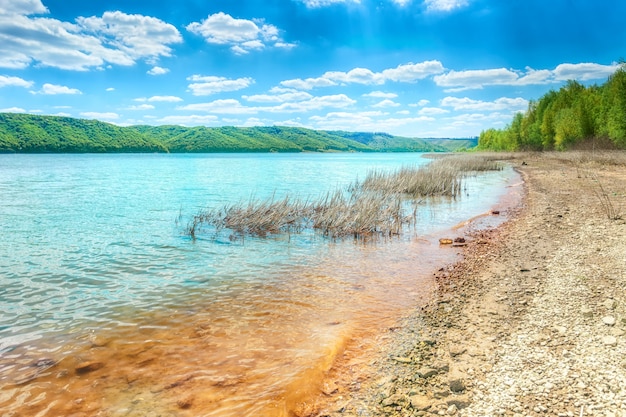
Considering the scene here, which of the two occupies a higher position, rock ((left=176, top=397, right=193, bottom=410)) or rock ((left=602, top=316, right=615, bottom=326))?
rock ((left=602, top=316, right=615, bottom=326))

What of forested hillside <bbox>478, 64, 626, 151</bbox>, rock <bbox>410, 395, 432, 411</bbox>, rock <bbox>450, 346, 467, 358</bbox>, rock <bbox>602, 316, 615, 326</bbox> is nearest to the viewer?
rock <bbox>410, 395, 432, 411</bbox>

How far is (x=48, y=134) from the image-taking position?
Result: 166m

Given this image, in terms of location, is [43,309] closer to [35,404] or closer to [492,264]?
[35,404]

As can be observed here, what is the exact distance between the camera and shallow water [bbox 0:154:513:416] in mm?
4957

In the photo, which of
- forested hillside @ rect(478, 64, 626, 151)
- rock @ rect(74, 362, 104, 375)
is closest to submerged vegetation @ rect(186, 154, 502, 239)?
rock @ rect(74, 362, 104, 375)

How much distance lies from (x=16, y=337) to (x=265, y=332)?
4.35 meters


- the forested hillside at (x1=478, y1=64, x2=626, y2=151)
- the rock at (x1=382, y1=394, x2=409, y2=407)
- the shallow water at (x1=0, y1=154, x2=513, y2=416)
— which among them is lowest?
the shallow water at (x1=0, y1=154, x2=513, y2=416)

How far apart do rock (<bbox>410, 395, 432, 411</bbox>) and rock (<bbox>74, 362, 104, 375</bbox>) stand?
14.7 feet

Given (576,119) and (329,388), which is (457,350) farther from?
(576,119)

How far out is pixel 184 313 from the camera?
7672 mm

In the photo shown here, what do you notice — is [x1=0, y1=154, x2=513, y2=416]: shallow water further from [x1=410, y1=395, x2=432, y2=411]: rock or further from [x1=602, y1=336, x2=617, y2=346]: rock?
[x1=602, y1=336, x2=617, y2=346]: rock

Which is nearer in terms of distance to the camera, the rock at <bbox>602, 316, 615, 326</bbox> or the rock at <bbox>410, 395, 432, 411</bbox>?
the rock at <bbox>410, 395, 432, 411</bbox>

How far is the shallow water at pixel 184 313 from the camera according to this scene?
496cm

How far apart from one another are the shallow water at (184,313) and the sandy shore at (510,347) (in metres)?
0.77
